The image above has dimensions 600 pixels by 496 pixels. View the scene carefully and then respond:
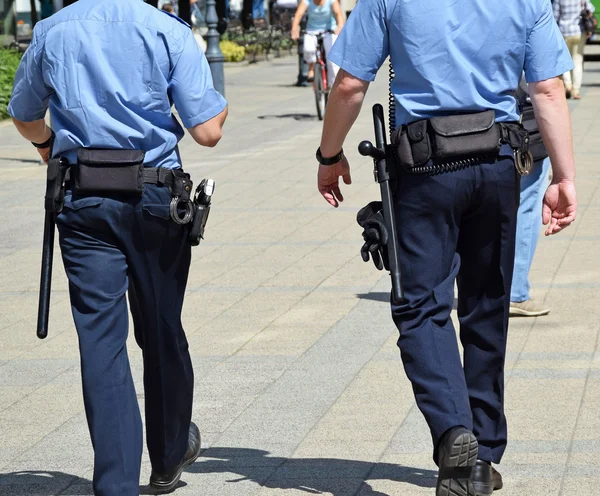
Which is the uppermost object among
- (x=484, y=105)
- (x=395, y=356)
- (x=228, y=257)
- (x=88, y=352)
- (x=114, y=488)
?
(x=484, y=105)

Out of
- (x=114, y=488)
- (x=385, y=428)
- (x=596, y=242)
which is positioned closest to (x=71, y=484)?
(x=114, y=488)

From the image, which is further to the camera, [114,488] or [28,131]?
[28,131]

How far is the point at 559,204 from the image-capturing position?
3977mm

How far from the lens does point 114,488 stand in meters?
3.75

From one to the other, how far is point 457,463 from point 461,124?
966 mm

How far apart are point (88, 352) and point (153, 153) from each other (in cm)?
61

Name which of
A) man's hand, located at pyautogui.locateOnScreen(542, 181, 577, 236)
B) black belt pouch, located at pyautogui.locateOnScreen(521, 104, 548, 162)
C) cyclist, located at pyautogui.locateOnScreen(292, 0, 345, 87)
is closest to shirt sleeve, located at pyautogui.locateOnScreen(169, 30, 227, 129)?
man's hand, located at pyautogui.locateOnScreen(542, 181, 577, 236)

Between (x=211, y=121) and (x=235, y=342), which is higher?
(x=211, y=121)

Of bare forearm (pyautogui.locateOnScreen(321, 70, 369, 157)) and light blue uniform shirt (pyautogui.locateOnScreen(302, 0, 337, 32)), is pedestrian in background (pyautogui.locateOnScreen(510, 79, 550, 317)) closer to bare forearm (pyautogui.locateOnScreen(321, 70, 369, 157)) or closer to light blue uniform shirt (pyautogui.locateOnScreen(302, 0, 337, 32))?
bare forearm (pyautogui.locateOnScreen(321, 70, 369, 157))

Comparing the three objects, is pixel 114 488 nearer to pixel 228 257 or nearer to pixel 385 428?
pixel 385 428

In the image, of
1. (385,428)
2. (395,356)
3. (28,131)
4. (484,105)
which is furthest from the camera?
(395,356)

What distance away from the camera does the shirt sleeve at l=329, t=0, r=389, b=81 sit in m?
3.70

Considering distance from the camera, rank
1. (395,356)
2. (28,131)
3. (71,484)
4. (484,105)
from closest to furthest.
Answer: (484,105) < (28,131) < (71,484) < (395,356)

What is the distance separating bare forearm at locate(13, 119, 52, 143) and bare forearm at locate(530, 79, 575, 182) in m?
1.49
